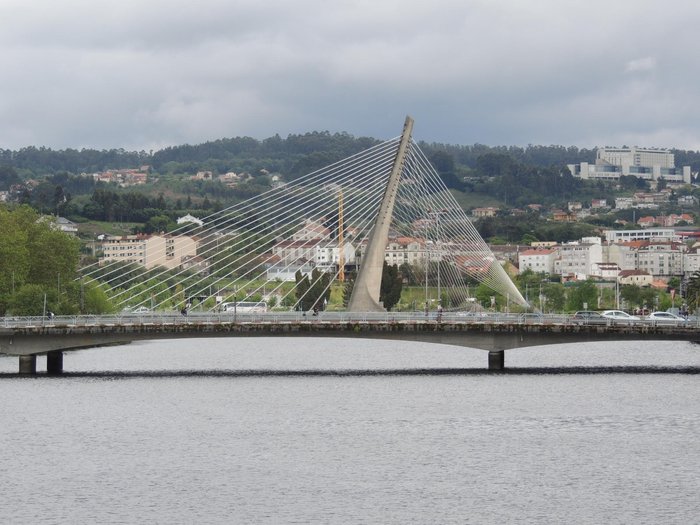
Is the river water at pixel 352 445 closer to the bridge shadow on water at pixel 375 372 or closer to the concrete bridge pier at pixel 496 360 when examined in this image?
the bridge shadow on water at pixel 375 372

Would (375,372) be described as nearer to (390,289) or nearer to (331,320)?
(331,320)

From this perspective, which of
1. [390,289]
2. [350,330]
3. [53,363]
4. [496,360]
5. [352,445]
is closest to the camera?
[352,445]

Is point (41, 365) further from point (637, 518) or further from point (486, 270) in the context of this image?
point (637, 518)

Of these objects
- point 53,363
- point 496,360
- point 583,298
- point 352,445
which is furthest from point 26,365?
point 583,298

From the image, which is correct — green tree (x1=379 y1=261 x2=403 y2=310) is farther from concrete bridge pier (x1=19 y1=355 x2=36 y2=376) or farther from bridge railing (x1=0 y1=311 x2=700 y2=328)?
concrete bridge pier (x1=19 y1=355 x2=36 y2=376)

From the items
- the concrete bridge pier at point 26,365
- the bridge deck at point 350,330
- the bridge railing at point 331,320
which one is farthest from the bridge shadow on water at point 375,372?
the bridge railing at point 331,320

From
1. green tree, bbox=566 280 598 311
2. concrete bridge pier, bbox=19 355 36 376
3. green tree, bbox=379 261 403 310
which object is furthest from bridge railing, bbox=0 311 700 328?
green tree, bbox=566 280 598 311

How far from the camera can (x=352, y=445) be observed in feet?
176

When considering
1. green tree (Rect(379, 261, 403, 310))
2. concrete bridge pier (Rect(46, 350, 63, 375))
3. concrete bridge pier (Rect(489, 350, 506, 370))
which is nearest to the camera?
concrete bridge pier (Rect(489, 350, 506, 370))

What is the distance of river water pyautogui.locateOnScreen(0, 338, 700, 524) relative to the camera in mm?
42406

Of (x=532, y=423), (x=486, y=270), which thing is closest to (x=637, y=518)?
(x=532, y=423)

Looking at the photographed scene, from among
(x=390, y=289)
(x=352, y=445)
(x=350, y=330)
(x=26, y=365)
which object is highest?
(x=390, y=289)

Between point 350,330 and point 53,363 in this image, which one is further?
point 53,363

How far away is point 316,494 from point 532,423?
1687 centimetres
